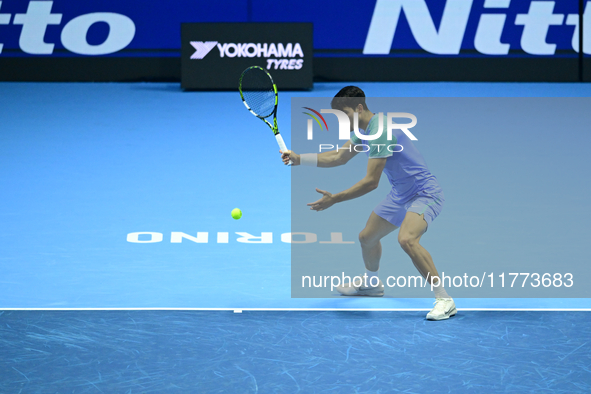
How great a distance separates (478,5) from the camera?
18.0m

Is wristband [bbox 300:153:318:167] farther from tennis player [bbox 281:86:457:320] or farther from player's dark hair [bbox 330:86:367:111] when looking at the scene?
player's dark hair [bbox 330:86:367:111]

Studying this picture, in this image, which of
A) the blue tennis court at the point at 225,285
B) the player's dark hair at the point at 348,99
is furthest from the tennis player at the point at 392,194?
the blue tennis court at the point at 225,285

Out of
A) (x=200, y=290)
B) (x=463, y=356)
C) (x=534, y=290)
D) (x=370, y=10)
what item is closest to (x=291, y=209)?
(x=200, y=290)

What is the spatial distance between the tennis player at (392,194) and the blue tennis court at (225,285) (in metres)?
0.30

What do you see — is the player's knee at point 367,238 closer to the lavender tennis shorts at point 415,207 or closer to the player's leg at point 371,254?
the player's leg at point 371,254

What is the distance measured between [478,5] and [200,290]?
13520 millimetres

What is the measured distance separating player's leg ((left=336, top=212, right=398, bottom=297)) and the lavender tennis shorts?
0.18ft

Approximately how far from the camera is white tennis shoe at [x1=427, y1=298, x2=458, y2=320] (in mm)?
5695

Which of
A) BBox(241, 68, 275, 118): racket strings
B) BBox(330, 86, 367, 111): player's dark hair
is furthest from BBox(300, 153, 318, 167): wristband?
BBox(241, 68, 275, 118): racket strings

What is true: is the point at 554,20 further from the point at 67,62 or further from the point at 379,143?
the point at 379,143

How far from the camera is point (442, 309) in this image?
5719 millimetres

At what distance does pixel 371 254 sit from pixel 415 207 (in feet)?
1.99

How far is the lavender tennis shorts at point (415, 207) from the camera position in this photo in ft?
19.3

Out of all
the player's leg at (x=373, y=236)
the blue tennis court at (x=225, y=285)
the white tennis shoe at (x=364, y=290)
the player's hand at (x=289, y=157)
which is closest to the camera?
the blue tennis court at (x=225, y=285)
